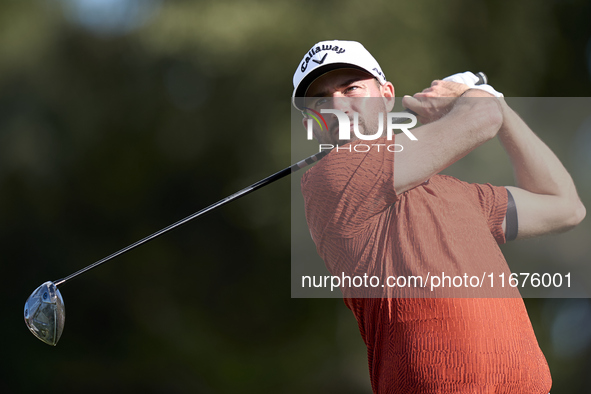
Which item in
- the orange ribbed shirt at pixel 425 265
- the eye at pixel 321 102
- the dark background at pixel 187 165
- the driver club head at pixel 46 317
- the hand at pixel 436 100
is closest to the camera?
the orange ribbed shirt at pixel 425 265

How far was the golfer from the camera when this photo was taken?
844mm

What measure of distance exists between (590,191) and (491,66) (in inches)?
84.8

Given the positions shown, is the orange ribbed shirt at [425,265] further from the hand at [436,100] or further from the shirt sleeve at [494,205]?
the hand at [436,100]

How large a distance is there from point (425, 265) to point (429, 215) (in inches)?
3.5

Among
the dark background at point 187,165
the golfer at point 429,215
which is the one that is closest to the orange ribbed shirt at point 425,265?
the golfer at point 429,215

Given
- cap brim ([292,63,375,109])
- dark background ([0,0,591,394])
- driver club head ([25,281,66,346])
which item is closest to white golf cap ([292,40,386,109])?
cap brim ([292,63,375,109])

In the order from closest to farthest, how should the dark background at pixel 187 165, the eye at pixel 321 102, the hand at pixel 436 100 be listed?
the hand at pixel 436 100, the eye at pixel 321 102, the dark background at pixel 187 165

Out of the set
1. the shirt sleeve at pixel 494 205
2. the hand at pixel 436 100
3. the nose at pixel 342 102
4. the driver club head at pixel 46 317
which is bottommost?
the driver club head at pixel 46 317

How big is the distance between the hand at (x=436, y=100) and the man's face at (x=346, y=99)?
76 mm

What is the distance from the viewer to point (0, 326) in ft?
10.6

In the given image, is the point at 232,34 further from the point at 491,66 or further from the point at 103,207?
the point at 491,66

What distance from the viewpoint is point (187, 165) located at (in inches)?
130

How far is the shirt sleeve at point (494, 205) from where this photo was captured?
1.00 m

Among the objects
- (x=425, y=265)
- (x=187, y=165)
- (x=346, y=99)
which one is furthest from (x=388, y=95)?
(x=187, y=165)
